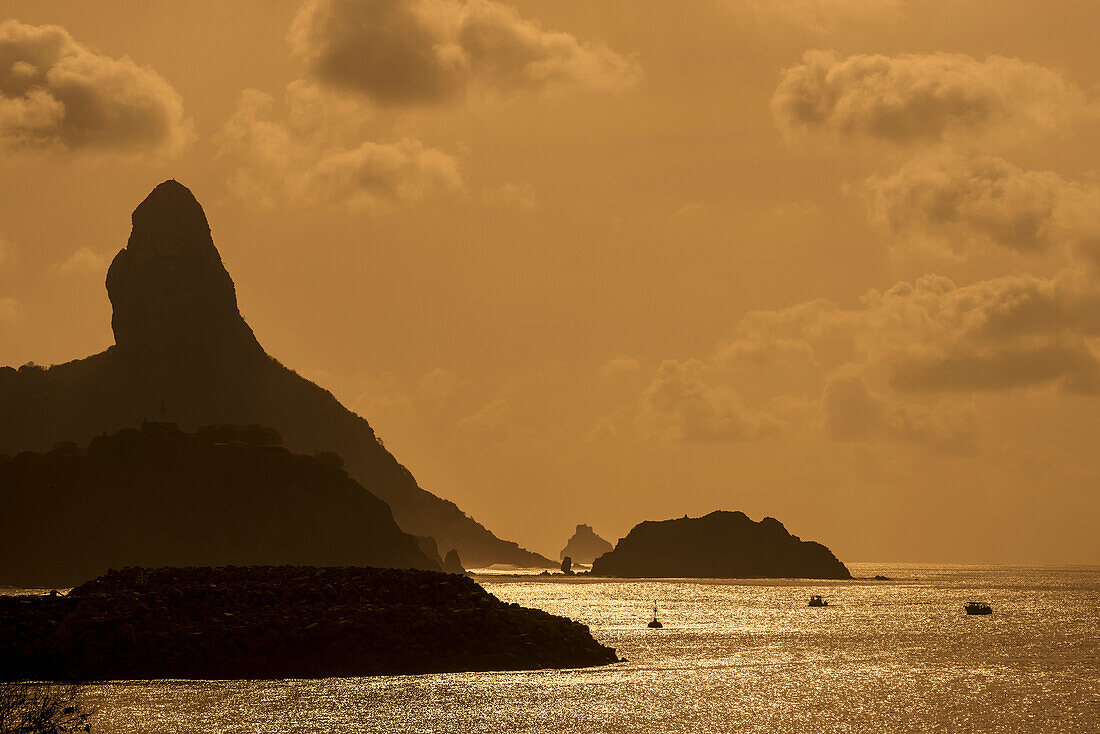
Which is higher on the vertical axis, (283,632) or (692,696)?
(283,632)

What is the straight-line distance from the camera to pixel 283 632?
81500 mm

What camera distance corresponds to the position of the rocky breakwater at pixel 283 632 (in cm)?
7738

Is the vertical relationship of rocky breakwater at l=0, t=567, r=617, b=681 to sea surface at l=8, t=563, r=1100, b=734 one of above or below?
above

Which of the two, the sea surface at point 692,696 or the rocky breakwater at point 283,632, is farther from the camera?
the rocky breakwater at point 283,632

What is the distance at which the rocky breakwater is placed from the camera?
77375 millimetres

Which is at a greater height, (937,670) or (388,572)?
(388,572)

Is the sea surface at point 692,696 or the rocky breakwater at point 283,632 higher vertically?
the rocky breakwater at point 283,632

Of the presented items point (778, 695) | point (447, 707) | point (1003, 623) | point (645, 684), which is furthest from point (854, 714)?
point (1003, 623)

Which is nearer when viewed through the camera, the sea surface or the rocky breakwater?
the sea surface

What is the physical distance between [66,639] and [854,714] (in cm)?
4714

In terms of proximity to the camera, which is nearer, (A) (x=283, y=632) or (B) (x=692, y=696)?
(B) (x=692, y=696)

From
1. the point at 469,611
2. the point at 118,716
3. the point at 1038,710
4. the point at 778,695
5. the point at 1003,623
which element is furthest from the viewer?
the point at 1003,623

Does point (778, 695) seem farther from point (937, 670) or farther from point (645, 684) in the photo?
point (937, 670)

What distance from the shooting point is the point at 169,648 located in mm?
78938
